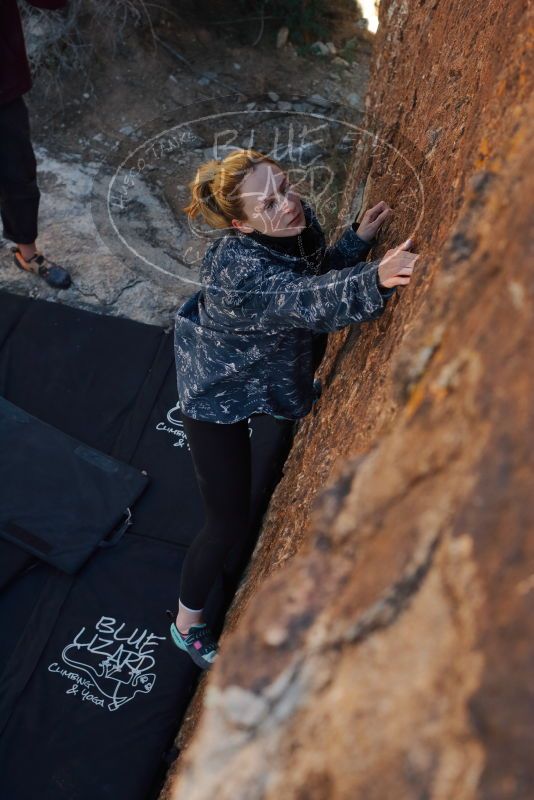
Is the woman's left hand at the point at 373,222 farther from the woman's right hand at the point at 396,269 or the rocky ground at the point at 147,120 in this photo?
the rocky ground at the point at 147,120

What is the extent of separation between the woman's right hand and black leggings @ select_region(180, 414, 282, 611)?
2.22 ft

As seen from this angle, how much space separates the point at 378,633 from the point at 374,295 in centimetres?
85

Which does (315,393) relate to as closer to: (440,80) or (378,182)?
(378,182)

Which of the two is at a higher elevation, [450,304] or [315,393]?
[450,304]

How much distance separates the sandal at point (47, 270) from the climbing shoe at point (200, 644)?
1956 mm

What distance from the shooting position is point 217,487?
6.70ft

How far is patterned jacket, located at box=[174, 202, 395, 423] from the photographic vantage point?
1498 millimetres

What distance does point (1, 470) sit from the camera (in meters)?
2.94

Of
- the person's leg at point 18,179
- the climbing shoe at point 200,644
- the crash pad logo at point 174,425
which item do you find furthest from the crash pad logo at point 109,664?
the person's leg at point 18,179

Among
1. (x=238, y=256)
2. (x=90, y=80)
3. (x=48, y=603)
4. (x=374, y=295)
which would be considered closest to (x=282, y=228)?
(x=238, y=256)

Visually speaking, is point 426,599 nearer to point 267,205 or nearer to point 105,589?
point 267,205

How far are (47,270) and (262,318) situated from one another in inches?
93.4

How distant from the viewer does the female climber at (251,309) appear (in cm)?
151

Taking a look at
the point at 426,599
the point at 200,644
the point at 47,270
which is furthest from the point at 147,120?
the point at 426,599
